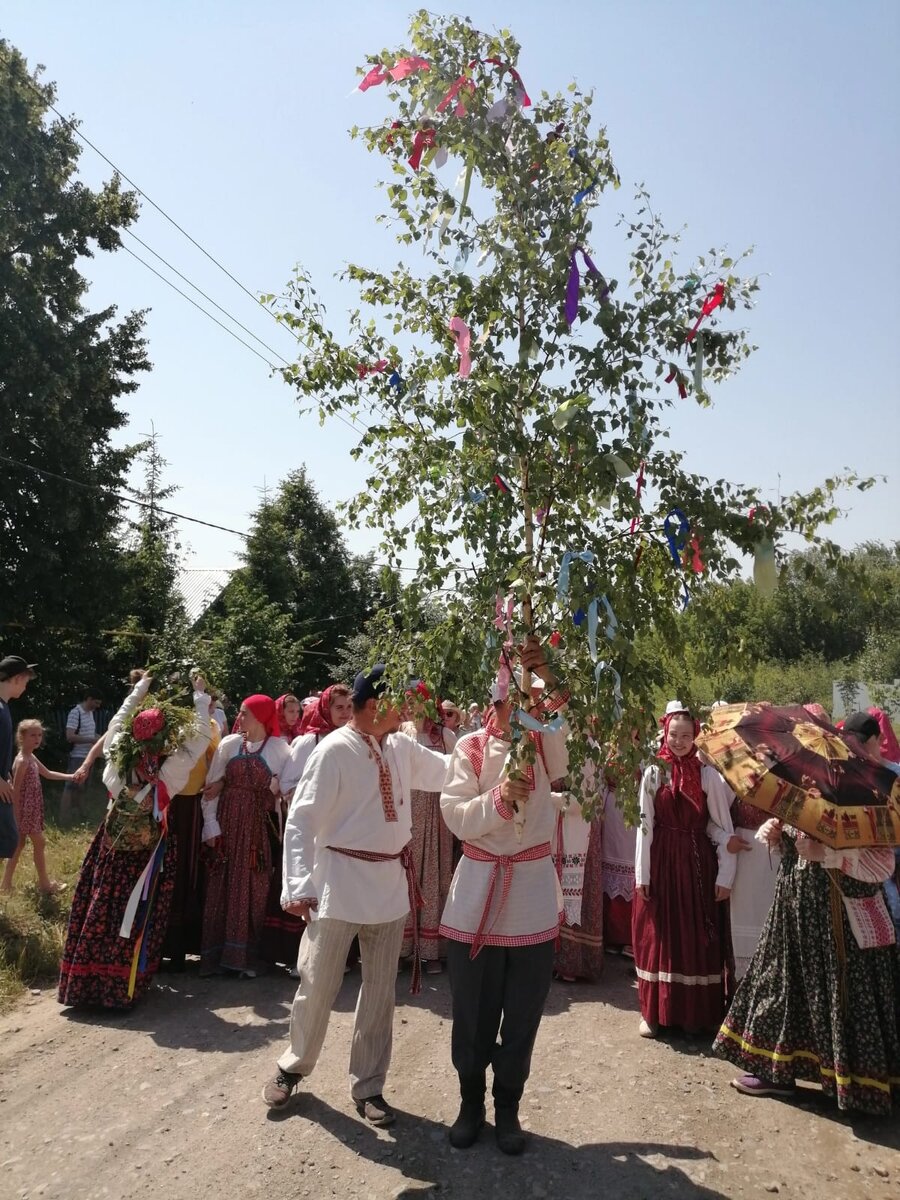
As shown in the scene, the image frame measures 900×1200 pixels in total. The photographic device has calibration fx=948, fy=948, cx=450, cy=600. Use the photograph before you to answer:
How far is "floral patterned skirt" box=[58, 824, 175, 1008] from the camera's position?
5.77 m

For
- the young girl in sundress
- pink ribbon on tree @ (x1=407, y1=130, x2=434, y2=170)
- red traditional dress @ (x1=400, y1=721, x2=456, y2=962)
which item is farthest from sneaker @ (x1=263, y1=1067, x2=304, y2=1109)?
the young girl in sundress

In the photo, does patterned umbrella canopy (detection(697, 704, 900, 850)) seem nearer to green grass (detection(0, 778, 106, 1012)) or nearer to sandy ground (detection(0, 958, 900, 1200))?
sandy ground (detection(0, 958, 900, 1200))

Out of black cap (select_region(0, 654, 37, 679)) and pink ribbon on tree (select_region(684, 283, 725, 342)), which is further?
black cap (select_region(0, 654, 37, 679))

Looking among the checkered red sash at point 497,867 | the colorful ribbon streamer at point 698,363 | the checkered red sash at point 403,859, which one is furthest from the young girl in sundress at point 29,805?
the colorful ribbon streamer at point 698,363

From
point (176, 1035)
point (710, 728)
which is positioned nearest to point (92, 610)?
point (176, 1035)

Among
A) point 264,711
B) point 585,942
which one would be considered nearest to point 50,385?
point 264,711

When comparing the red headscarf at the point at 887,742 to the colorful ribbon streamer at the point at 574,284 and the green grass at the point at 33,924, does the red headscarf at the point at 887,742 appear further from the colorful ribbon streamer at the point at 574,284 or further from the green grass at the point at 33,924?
the green grass at the point at 33,924

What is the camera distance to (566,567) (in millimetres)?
3312

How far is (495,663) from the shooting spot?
3580 millimetres

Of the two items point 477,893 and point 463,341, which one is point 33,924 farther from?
point 463,341

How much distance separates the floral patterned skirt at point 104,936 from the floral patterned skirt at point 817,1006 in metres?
3.44

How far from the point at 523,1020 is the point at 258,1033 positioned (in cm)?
214

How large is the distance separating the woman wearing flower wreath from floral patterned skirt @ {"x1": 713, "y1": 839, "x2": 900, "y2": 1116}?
3.44 meters

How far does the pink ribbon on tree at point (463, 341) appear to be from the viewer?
142 inches
